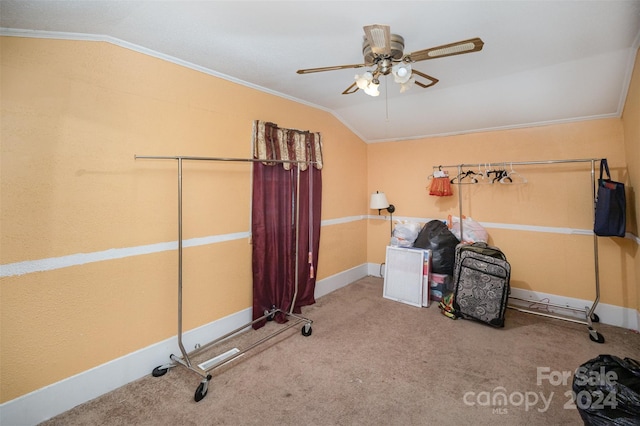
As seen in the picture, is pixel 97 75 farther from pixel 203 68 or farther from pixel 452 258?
pixel 452 258

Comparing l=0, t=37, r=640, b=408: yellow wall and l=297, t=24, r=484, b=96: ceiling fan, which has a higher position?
l=297, t=24, r=484, b=96: ceiling fan

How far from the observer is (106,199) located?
6.22 ft

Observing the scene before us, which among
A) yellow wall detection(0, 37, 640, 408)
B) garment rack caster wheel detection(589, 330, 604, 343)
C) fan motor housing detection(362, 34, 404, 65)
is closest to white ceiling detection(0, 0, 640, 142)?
fan motor housing detection(362, 34, 404, 65)

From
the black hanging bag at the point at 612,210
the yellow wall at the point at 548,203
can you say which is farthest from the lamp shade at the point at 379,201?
the black hanging bag at the point at 612,210

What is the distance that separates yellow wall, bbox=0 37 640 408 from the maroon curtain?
144mm

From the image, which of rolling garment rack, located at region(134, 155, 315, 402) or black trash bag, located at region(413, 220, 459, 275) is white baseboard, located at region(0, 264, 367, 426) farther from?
black trash bag, located at region(413, 220, 459, 275)

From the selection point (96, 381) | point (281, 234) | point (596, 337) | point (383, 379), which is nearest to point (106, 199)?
point (96, 381)

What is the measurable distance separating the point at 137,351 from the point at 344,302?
2.15 m

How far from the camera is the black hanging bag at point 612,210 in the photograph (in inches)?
97.1

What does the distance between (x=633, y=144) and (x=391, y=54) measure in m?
2.34

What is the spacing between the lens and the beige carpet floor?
5.53 ft

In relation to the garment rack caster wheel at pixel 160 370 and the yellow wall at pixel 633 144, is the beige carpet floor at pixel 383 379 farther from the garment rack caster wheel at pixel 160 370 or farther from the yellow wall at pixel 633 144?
the yellow wall at pixel 633 144

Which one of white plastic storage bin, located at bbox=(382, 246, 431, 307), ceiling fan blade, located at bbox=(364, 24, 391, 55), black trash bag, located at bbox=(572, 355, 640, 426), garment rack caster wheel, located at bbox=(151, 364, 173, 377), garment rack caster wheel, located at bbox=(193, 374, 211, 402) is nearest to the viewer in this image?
black trash bag, located at bbox=(572, 355, 640, 426)

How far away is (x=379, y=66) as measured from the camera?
178cm
